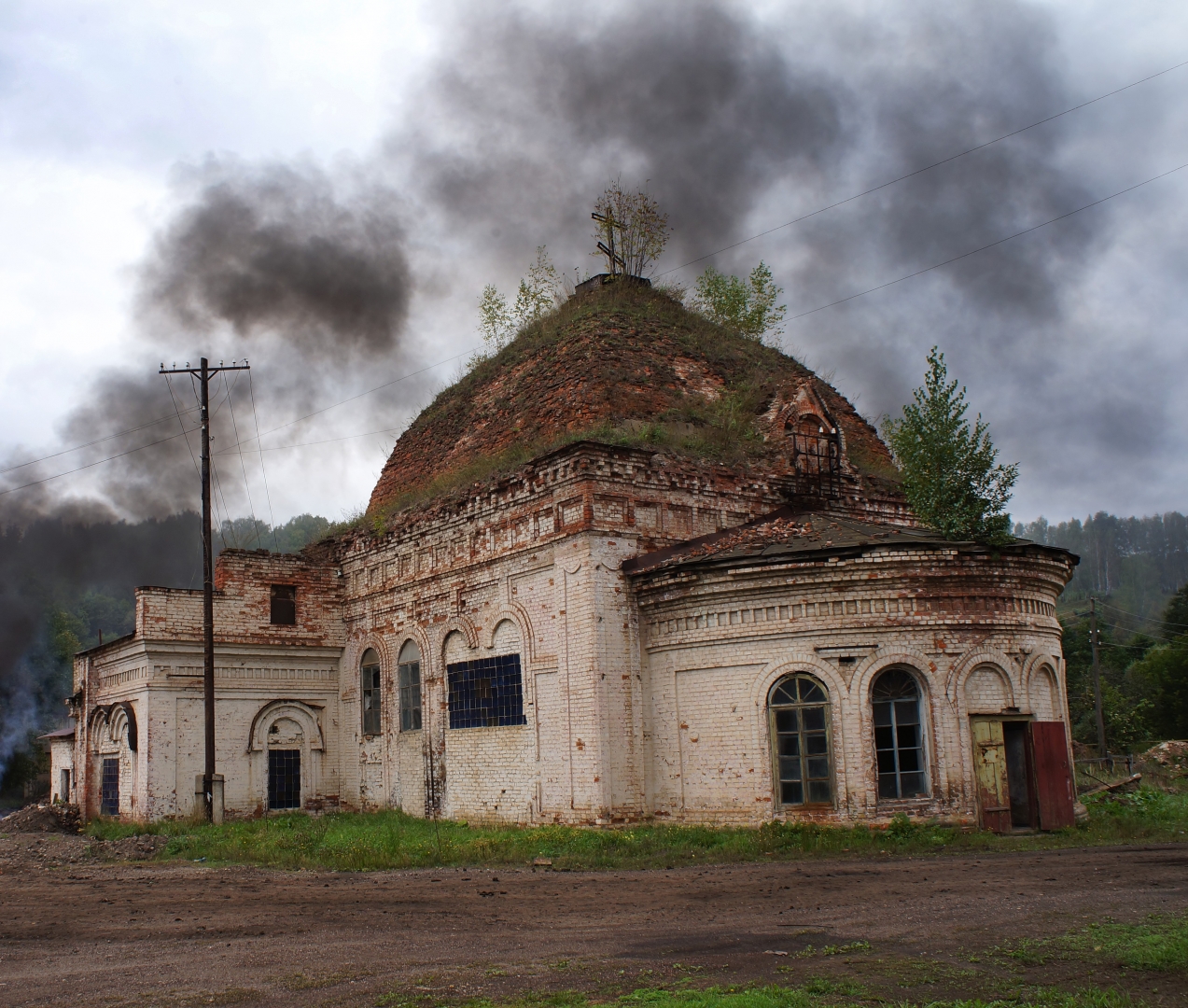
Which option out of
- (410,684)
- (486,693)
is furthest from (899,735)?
(410,684)

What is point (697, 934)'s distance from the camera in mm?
9078

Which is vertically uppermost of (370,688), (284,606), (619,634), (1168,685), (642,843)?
(284,606)

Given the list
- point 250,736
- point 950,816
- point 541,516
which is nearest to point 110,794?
point 250,736

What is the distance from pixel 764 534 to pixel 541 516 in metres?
3.96

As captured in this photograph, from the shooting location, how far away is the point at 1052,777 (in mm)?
15781

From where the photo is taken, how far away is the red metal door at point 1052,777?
15586 mm

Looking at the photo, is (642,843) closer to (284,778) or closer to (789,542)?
(789,542)

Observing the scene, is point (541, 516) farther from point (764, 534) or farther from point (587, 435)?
point (764, 534)

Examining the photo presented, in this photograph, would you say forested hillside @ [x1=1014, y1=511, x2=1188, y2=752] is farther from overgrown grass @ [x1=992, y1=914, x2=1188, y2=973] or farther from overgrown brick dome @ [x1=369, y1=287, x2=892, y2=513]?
overgrown grass @ [x1=992, y1=914, x2=1188, y2=973]

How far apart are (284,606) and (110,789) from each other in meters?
5.78

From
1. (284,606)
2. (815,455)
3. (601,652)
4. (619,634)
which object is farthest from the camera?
(284,606)

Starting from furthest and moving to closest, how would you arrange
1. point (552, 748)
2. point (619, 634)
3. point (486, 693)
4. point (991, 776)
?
point (486, 693)
point (552, 748)
point (619, 634)
point (991, 776)

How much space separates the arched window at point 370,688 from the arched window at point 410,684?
109cm

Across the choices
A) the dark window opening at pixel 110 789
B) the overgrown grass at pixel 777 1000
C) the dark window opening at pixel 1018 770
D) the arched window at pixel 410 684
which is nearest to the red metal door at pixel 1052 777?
the dark window opening at pixel 1018 770
